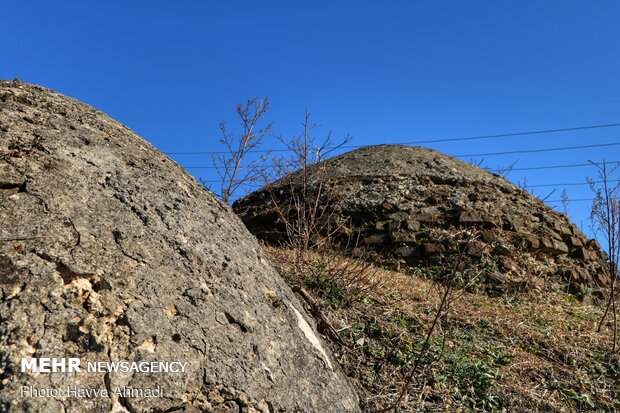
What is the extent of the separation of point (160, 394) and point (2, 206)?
40.1 inches

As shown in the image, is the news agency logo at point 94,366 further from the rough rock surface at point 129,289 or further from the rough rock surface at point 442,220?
the rough rock surface at point 442,220

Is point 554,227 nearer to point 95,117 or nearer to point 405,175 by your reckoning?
point 405,175

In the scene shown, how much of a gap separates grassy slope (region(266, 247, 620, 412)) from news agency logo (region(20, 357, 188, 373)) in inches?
55.2

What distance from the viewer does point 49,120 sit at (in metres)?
3.07

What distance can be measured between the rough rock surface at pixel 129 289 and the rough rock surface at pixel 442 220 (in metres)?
3.78

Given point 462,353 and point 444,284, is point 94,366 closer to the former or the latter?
point 462,353

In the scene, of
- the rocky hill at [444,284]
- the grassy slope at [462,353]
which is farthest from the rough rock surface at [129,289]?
the rocky hill at [444,284]

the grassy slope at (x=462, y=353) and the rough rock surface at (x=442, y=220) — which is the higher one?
the rough rock surface at (x=442, y=220)

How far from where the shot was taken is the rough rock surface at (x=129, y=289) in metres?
1.93

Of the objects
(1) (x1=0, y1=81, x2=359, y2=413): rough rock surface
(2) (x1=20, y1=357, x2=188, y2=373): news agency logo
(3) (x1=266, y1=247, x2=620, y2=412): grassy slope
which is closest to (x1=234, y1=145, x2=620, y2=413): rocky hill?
(3) (x1=266, y1=247, x2=620, y2=412): grassy slope

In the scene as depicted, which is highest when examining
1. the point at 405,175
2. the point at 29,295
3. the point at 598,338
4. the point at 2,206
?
the point at 405,175

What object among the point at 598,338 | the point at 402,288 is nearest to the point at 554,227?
the point at 598,338

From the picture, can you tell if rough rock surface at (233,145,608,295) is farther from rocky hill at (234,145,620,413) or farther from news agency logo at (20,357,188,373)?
news agency logo at (20,357,188,373)

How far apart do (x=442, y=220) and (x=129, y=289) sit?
6196mm
